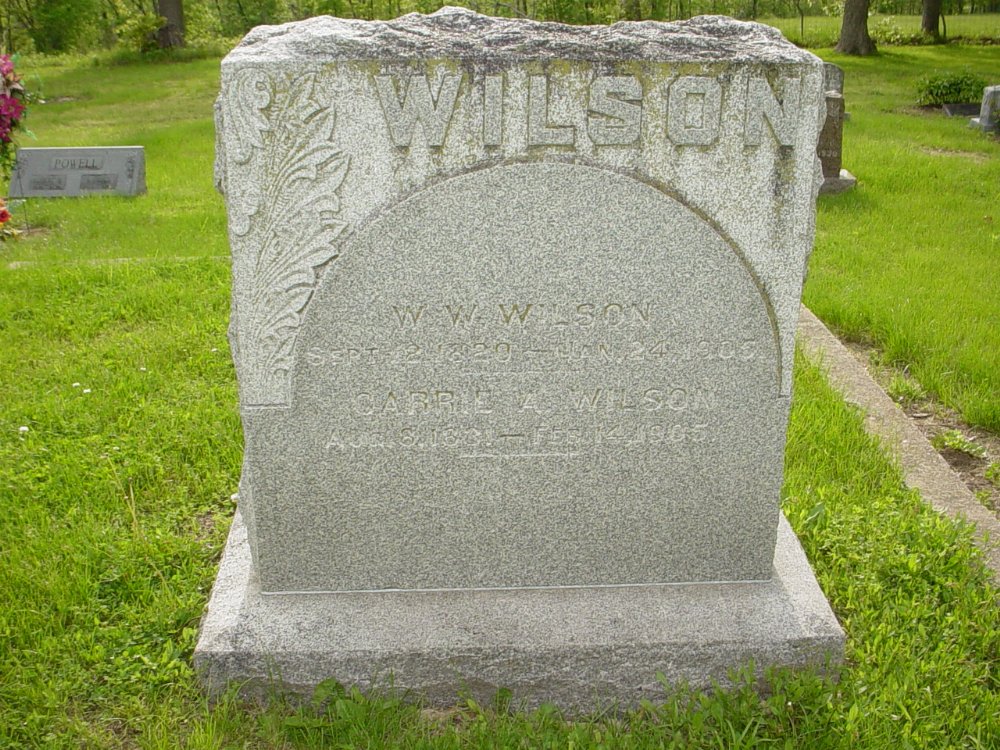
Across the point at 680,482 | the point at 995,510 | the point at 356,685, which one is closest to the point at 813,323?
the point at 995,510

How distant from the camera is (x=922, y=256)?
6352 millimetres

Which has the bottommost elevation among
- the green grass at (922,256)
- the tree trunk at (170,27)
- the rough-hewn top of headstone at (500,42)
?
the green grass at (922,256)

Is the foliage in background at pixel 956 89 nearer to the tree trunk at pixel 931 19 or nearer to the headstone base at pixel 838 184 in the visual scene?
the headstone base at pixel 838 184

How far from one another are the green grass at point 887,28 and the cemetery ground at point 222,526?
16.6 metres

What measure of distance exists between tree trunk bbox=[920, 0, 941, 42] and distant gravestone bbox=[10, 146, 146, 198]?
19.4 meters

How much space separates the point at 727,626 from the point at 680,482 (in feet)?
1.47

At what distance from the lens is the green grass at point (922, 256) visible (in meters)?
4.66

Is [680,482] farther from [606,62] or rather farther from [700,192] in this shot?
[606,62]

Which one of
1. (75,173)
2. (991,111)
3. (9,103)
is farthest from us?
(991,111)

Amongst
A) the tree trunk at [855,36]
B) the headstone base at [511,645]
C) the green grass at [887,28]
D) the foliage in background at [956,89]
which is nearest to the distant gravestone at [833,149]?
the foliage in background at [956,89]

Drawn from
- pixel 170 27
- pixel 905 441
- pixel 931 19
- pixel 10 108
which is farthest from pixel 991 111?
pixel 170 27

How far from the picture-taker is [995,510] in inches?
143

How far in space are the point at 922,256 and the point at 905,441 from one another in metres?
2.92

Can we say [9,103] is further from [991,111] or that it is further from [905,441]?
[991,111]
